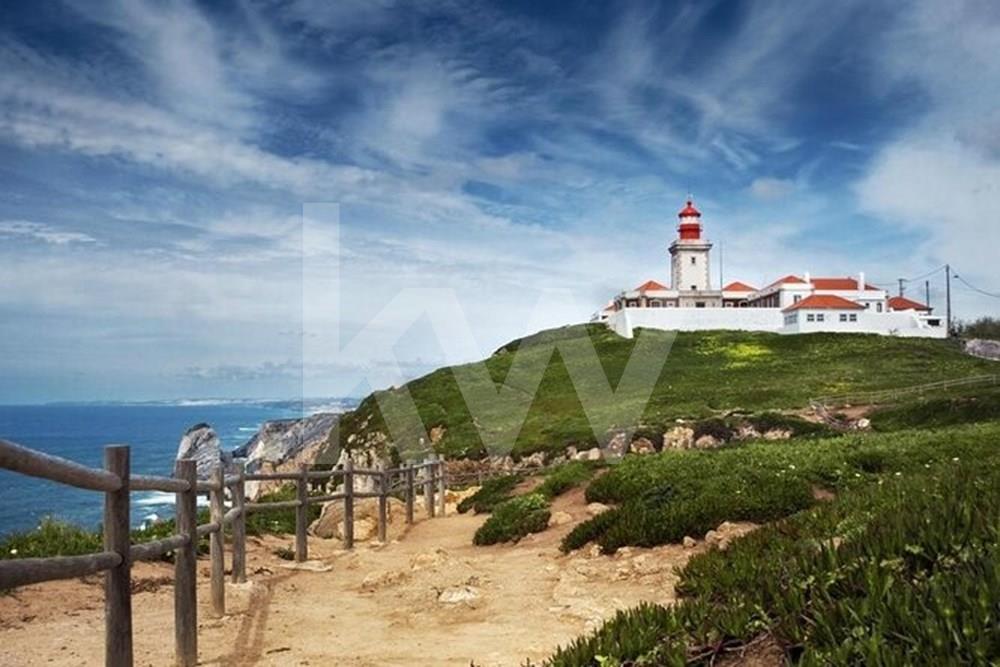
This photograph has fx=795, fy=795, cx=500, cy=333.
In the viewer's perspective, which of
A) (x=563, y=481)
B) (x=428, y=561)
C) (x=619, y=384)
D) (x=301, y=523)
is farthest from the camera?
(x=619, y=384)

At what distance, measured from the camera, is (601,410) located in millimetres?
54438

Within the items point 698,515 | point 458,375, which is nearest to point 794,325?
point 458,375

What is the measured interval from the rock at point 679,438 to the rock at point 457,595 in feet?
97.9

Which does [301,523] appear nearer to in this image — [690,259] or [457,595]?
[457,595]

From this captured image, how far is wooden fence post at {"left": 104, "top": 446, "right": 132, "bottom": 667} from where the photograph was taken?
527 centimetres

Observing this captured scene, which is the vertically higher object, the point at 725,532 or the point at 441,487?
the point at 725,532

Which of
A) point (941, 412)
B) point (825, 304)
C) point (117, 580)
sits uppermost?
point (825, 304)

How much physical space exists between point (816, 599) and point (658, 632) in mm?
1025

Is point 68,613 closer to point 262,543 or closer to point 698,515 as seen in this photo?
point 262,543

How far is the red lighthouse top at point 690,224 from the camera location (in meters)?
105

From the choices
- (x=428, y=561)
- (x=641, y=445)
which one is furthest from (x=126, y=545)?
(x=641, y=445)

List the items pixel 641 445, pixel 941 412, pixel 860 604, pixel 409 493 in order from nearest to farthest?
pixel 860 604
pixel 409 493
pixel 941 412
pixel 641 445

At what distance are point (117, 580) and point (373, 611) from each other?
455 cm

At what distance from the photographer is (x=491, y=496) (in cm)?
2288
